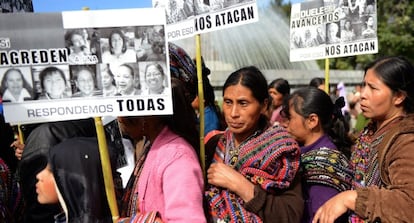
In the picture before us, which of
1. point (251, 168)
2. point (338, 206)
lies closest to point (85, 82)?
point (251, 168)

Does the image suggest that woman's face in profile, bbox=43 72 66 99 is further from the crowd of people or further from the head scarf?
the head scarf

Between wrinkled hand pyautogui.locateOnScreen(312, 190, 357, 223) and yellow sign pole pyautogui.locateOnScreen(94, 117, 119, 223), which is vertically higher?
yellow sign pole pyautogui.locateOnScreen(94, 117, 119, 223)

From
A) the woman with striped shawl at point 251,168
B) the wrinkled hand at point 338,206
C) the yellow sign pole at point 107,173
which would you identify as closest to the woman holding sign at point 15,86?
the yellow sign pole at point 107,173

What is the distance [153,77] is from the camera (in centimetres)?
182

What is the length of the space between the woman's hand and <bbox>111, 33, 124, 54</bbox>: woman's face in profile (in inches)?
28.9

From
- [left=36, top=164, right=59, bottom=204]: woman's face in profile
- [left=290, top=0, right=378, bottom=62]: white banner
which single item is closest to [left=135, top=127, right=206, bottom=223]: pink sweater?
[left=36, top=164, right=59, bottom=204]: woman's face in profile

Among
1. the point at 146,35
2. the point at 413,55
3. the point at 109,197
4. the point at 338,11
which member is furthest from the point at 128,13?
the point at 413,55

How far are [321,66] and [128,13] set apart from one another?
1980 centimetres

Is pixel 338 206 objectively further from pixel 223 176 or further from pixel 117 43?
pixel 117 43

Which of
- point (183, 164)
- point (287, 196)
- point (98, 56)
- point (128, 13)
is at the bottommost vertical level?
point (287, 196)

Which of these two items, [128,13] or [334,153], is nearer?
[128,13]

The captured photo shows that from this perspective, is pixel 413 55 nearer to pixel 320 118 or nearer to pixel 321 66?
pixel 321 66

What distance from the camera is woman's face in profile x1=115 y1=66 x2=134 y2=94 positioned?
1803mm

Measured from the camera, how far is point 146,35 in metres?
1.79
